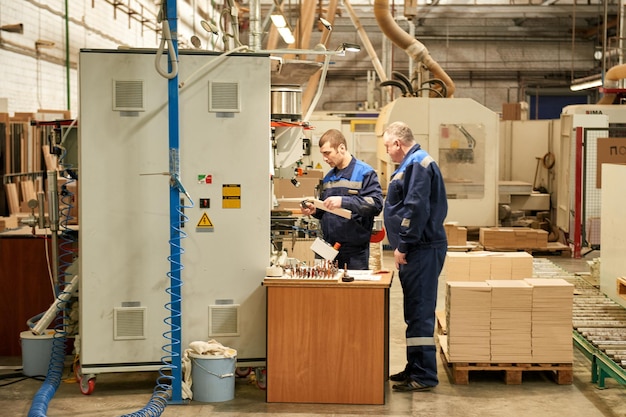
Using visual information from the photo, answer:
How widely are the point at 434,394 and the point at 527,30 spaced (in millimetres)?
16892

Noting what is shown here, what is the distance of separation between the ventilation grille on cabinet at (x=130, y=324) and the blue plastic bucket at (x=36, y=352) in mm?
697

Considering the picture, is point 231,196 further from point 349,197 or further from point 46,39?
point 46,39

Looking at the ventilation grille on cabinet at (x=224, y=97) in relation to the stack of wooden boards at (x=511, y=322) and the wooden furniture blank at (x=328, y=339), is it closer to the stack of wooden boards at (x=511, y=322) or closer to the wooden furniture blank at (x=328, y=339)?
the wooden furniture blank at (x=328, y=339)

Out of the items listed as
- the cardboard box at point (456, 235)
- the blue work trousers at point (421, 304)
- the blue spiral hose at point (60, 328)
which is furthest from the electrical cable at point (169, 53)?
the cardboard box at point (456, 235)

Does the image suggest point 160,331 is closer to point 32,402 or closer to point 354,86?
point 32,402

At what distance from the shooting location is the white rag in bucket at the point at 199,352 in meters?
5.16

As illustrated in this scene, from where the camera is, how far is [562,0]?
1922cm

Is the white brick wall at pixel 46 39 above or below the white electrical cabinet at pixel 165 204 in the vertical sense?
above

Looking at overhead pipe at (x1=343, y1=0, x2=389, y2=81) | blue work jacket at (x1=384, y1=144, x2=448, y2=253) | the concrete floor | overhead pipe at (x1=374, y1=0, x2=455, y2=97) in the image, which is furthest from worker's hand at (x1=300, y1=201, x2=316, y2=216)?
overhead pipe at (x1=343, y1=0, x2=389, y2=81)

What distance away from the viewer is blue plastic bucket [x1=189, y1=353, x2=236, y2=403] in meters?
5.15

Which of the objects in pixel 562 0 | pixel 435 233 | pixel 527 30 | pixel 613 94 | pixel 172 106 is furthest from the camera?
pixel 527 30

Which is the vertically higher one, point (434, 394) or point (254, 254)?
point (254, 254)

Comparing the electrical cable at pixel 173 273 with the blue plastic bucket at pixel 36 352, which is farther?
the blue plastic bucket at pixel 36 352

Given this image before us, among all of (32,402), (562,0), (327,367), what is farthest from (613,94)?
(32,402)
